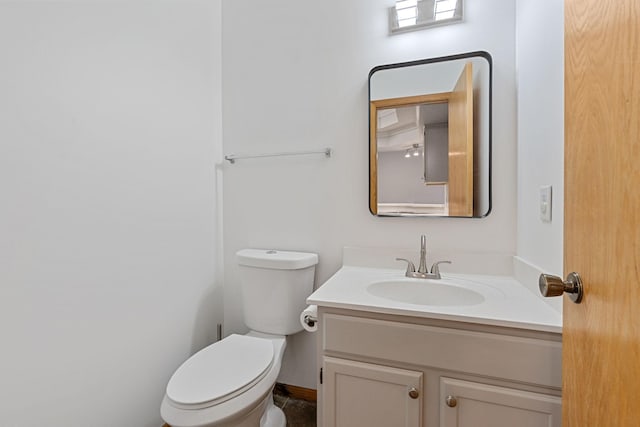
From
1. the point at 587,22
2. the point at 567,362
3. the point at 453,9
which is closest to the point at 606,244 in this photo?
the point at 567,362

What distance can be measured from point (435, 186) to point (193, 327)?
1462mm

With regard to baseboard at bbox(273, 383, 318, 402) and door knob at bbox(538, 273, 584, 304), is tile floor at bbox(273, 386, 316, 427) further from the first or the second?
door knob at bbox(538, 273, 584, 304)

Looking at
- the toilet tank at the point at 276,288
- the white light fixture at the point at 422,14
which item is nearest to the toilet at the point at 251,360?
the toilet tank at the point at 276,288

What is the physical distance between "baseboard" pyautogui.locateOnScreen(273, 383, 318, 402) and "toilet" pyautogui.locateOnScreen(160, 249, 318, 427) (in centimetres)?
20

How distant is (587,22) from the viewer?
0.60 metres

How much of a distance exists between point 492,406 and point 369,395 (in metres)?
0.38

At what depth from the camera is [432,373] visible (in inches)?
39.2

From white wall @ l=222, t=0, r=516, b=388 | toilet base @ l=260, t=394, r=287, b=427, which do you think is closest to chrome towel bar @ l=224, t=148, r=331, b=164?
white wall @ l=222, t=0, r=516, b=388

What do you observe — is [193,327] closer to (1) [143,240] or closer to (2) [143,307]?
(2) [143,307]

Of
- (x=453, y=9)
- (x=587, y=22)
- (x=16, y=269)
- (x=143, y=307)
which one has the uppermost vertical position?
(x=453, y=9)

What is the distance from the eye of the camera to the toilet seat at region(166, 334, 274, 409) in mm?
1050

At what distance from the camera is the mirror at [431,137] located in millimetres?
1394

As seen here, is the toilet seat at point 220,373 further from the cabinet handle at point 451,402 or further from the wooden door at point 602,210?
the wooden door at point 602,210

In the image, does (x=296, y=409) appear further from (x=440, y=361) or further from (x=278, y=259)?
(x=440, y=361)
